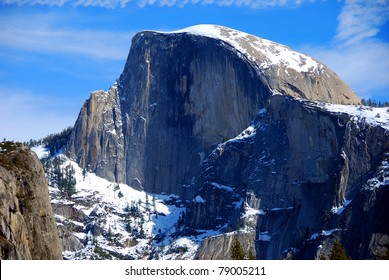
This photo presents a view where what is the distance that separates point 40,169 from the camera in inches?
5305

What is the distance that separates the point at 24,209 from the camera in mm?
118562

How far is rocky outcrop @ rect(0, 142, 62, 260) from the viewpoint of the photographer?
102250 millimetres

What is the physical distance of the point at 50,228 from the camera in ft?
420

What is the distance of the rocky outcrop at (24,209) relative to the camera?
10225cm

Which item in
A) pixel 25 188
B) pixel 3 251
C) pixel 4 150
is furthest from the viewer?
pixel 4 150
